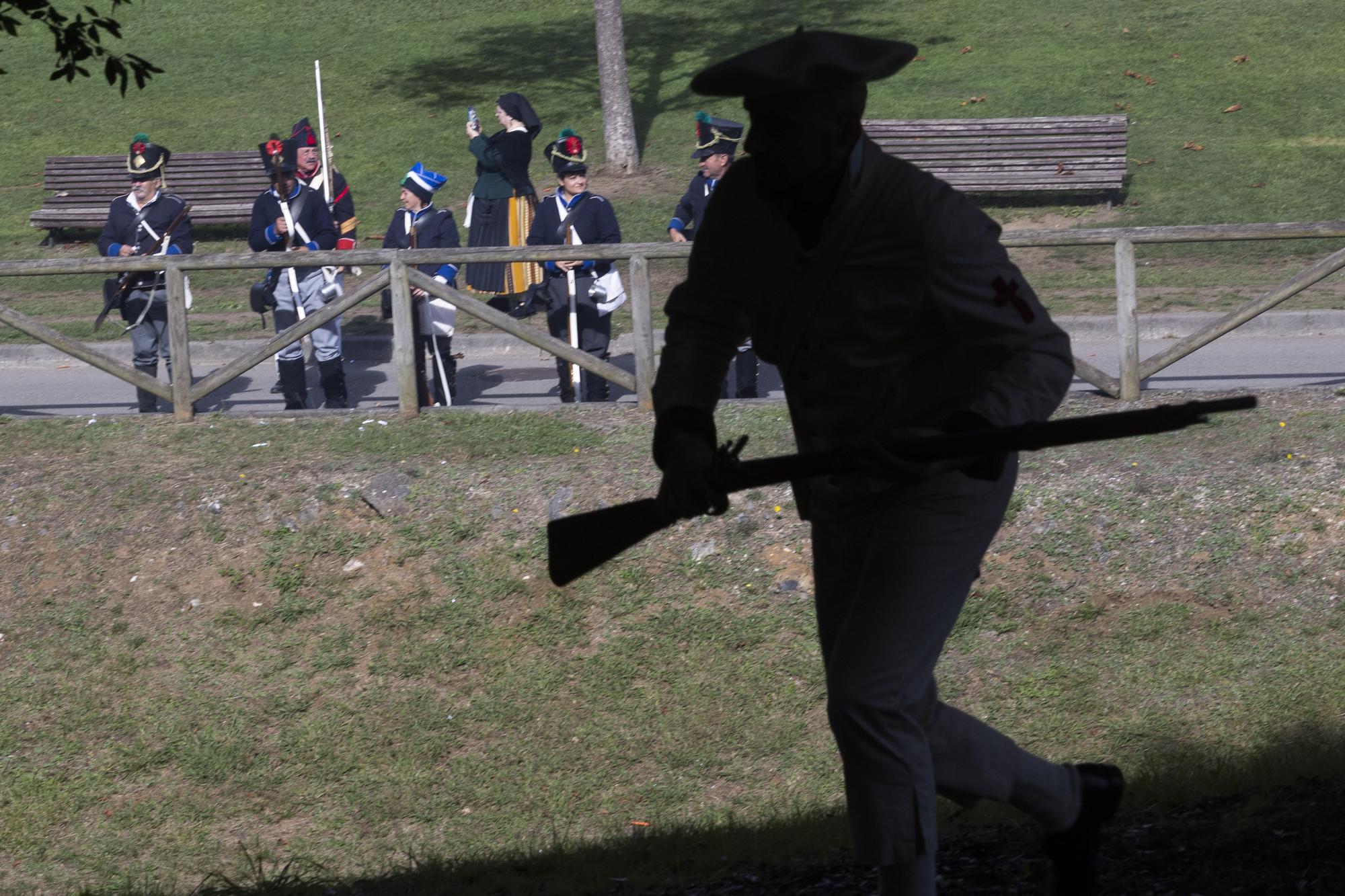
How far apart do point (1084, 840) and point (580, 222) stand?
27.0ft

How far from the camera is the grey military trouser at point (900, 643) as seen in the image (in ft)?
10.0

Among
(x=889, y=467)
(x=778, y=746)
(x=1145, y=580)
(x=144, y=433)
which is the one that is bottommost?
(x=778, y=746)

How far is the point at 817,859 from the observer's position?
4.41m

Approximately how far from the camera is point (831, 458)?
3.05m

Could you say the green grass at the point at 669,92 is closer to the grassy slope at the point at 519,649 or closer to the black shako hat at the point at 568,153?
the black shako hat at the point at 568,153

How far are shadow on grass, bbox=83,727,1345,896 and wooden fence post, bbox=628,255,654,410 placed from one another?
14.0 feet

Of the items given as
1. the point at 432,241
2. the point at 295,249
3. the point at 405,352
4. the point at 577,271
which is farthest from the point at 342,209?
the point at 405,352

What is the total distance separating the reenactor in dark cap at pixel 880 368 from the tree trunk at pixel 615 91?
16.0 meters

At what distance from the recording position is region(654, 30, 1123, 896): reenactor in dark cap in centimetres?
304

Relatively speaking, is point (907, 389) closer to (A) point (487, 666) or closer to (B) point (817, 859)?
(B) point (817, 859)

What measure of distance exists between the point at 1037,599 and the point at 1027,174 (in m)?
12.1

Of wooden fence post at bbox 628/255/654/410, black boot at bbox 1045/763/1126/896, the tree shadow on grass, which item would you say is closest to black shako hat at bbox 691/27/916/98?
black boot at bbox 1045/763/1126/896

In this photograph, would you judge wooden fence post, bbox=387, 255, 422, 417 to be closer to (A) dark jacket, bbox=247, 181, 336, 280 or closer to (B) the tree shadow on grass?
(A) dark jacket, bbox=247, 181, 336, 280

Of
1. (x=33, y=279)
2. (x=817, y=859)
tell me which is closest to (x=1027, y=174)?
(x=33, y=279)
